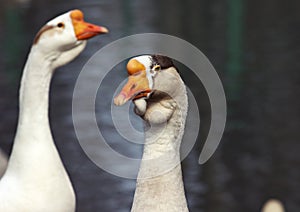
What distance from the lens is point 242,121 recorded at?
7.84m

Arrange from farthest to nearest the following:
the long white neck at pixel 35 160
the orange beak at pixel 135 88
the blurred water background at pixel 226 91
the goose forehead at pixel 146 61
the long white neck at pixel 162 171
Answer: the blurred water background at pixel 226 91, the long white neck at pixel 35 160, the long white neck at pixel 162 171, the goose forehead at pixel 146 61, the orange beak at pixel 135 88

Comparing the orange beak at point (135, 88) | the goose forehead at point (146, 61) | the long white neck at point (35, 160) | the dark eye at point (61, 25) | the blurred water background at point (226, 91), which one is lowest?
the blurred water background at point (226, 91)

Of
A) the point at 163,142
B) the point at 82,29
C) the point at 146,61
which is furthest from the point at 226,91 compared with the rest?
the point at 146,61

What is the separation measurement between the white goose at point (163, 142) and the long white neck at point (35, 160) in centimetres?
70

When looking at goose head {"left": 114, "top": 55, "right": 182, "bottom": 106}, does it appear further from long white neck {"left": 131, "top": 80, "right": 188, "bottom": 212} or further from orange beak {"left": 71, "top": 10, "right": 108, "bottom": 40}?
orange beak {"left": 71, "top": 10, "right": 108, "bottom": 40}

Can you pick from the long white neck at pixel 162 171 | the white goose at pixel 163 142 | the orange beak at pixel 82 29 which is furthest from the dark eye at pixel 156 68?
the orange beak at pixel 82 29

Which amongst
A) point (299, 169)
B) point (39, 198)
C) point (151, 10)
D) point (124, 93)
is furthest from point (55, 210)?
point (151, 10)

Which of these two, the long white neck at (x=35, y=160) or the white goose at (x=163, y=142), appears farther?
the long white neck at (x=35, y=160)

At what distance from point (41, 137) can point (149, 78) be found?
39.7 inches

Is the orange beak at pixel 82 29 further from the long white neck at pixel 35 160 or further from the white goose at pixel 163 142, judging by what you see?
the white goose at pixel 163 142

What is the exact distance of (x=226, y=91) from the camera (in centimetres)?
862

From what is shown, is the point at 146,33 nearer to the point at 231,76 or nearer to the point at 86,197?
the point at 231,76

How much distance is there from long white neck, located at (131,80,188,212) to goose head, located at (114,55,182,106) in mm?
63

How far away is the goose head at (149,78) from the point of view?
2.85 metres
